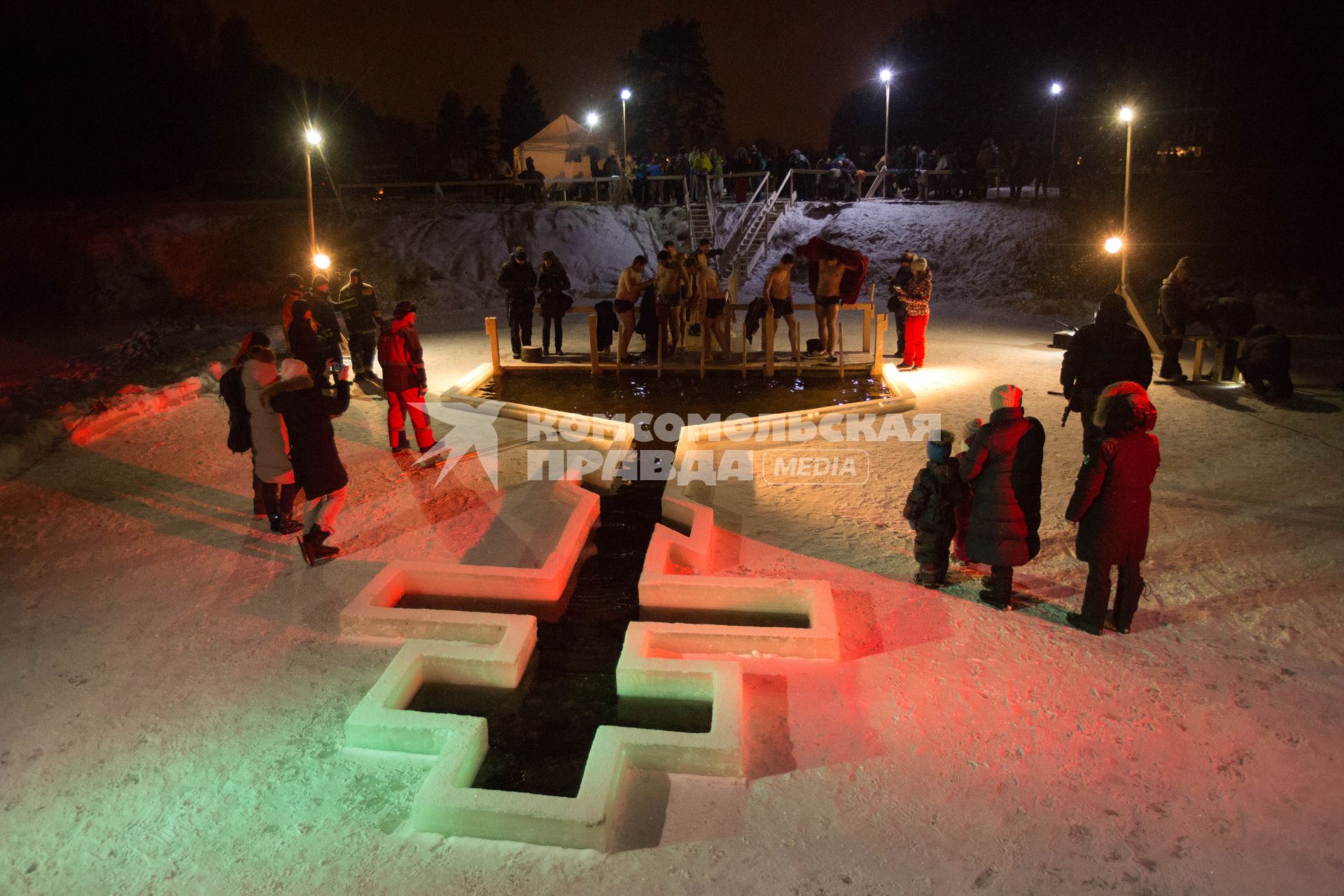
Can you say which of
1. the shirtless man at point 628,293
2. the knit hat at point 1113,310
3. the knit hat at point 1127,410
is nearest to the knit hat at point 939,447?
the knit hat at point 1127,410

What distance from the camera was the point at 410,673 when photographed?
185 inches

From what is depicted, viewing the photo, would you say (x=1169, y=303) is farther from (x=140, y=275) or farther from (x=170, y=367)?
(x=140, y=275)

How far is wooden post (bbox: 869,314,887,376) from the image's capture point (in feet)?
37.7

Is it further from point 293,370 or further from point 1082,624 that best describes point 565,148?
point 1082,624

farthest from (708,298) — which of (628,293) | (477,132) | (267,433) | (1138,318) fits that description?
(477,132)

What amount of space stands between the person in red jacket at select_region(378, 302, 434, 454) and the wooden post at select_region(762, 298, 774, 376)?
16.6 feet

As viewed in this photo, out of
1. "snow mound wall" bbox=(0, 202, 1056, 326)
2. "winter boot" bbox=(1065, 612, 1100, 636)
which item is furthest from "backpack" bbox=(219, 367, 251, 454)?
"snow mound wall" bbox=(0, 202, 1056, 326)

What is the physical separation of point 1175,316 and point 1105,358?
539 centimetres

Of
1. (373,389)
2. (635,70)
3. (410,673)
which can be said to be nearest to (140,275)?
(373,389)

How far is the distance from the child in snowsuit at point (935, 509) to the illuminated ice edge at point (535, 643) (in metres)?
0.76

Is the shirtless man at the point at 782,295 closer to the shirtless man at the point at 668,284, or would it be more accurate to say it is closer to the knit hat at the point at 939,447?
the shirtless man at the point at 668,284

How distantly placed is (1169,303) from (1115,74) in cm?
2384

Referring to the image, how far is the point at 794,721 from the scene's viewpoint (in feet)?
14.4

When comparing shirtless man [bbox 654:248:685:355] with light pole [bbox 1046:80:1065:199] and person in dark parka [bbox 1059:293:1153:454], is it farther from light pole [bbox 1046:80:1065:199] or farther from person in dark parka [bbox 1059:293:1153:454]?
light pole [bbox 1046:80:1065:199]
